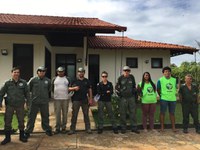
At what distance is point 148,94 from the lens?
7262mm

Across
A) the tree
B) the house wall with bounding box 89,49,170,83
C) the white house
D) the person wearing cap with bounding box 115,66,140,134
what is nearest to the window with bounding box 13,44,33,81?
the white house

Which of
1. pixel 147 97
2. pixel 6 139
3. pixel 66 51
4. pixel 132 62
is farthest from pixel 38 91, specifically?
pixel 132 62

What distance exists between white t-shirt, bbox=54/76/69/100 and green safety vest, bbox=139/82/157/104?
7.00ft

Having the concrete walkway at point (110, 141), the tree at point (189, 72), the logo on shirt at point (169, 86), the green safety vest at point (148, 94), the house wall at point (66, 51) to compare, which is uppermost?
the house wall at point (66, 51)

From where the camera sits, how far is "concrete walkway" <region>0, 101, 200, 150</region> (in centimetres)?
581

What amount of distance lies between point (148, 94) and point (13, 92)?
3565 millimetres

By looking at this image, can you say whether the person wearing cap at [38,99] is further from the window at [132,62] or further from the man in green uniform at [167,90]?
the window at [132,62]

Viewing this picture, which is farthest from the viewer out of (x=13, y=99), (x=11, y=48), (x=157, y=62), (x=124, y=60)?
(x=157, y=62)

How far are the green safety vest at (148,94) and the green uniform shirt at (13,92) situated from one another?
322cm

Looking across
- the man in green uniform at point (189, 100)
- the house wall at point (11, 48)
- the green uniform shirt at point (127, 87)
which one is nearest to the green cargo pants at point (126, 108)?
the green uniform shirt at point (127, 87)

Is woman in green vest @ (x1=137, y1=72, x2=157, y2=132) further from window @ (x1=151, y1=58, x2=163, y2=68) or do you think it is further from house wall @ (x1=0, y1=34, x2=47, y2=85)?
window @ (x1=151, y1=58, x2=163, y2=68)

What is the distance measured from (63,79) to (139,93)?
2.14 meters

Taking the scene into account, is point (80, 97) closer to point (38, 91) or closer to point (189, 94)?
point (38, 91)

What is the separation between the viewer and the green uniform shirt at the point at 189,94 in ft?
23.7
